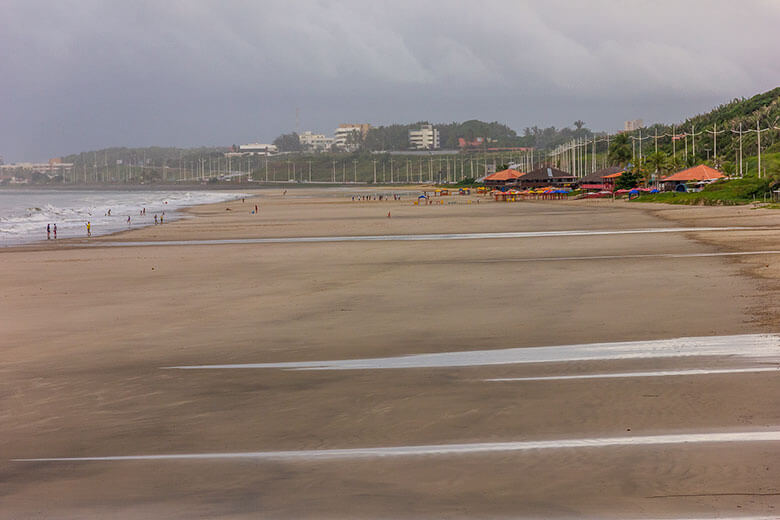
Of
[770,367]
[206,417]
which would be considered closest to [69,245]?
[206,417]

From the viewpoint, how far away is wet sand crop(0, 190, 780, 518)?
620 centimetres

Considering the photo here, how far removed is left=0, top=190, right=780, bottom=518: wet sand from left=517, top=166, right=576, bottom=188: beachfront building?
8116cm

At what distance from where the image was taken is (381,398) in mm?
9086

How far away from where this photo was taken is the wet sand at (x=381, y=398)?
6203mm

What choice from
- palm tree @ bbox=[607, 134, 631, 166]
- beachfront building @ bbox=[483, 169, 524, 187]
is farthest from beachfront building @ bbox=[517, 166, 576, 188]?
palm tree @ bbox=[607, 134, 631, 166]

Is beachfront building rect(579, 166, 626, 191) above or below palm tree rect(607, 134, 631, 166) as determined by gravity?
below

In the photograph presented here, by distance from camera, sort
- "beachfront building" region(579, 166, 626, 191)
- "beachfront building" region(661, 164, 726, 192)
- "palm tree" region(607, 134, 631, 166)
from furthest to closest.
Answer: "palm tree" region(607, 134, 631, 166) → "beachfront building" region(579, 166, 626, 191) → "beachfront building" region(661, 164, 726, 192)

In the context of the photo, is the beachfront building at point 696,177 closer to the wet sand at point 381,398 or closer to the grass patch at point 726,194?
the grass patch at point 726,194

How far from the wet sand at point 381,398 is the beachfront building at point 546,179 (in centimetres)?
8116

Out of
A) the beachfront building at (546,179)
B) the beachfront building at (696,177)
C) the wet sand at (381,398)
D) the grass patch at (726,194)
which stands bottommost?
the wet sand at (381,398)

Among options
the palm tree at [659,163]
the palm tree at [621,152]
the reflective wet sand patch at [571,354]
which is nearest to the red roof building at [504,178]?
the palm tree at [621,152]

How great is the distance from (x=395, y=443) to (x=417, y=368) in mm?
3083

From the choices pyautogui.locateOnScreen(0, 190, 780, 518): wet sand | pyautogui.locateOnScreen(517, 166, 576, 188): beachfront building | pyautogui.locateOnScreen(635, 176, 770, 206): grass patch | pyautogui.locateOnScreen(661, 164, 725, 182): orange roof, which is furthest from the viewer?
pyautogui.locateOnScreen(517, 166, 576, 188): beachfront building

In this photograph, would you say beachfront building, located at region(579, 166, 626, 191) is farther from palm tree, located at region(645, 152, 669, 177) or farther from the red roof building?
the red roof building
